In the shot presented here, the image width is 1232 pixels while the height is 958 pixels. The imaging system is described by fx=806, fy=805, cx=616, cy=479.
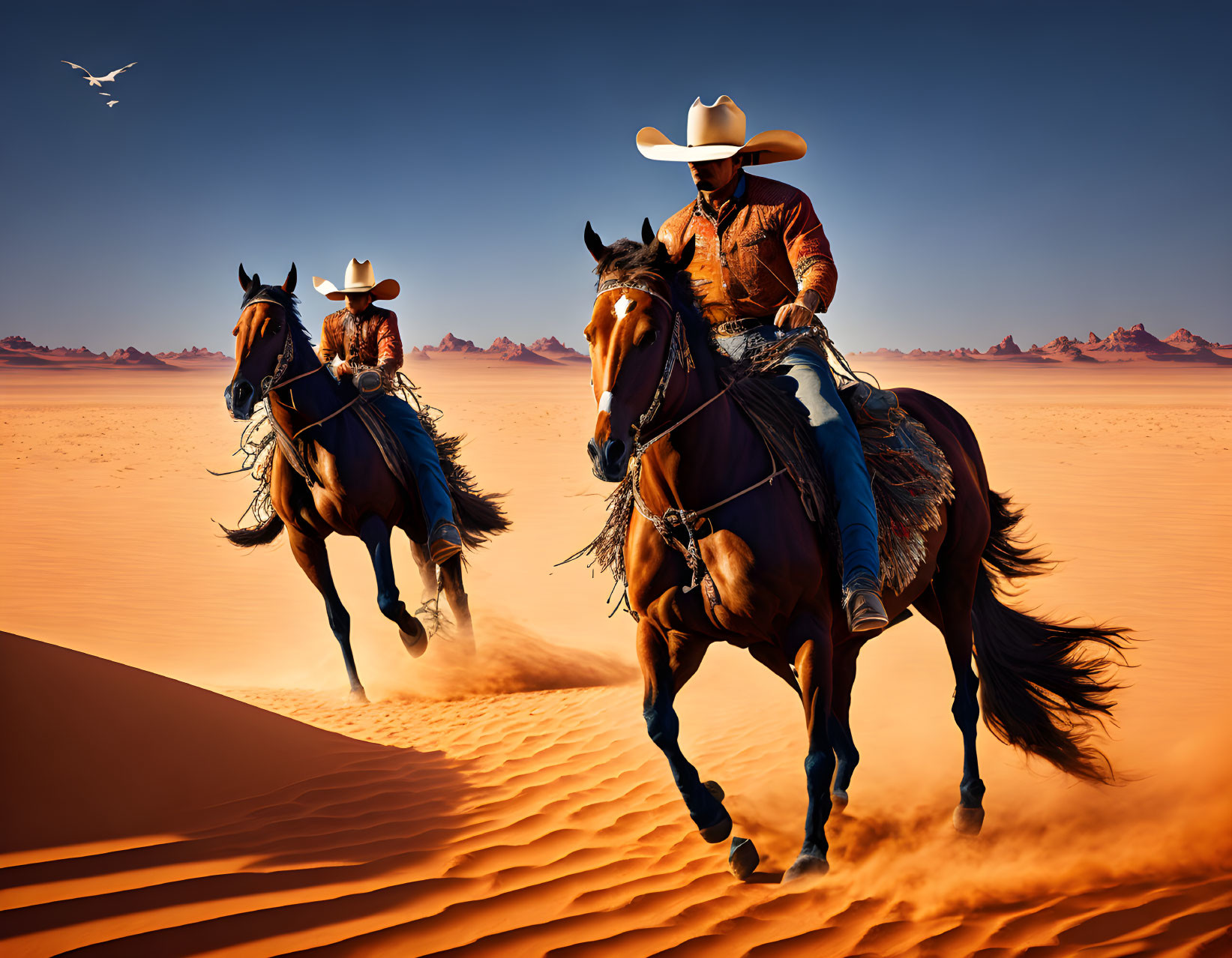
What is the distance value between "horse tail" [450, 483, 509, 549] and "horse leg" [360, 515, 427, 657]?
1.48 metres

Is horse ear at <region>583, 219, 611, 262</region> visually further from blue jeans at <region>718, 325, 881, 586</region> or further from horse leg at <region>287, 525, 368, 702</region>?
horse leg at <region>287, 525, 368, 702</region>

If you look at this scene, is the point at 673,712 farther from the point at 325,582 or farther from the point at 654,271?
the point at 325,582

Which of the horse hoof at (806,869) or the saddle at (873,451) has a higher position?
the saddle at (873,451)

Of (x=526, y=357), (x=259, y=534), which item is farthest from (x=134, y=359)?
(x=259, y=534)

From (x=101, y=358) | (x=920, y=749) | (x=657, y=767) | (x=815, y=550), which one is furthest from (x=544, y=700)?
(x=101, y=358)

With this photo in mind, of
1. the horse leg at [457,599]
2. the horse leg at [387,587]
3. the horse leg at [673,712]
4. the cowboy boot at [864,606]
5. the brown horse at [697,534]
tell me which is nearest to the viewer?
the brown horse at [697,534]

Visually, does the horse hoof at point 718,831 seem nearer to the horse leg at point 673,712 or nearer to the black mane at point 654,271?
the horse leg at point 673,712

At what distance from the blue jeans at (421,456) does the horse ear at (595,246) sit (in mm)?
4331

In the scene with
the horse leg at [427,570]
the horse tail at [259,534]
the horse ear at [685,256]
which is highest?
the horse ear at [685,256]

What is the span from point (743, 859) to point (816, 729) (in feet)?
2.20

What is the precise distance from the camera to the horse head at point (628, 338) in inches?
112

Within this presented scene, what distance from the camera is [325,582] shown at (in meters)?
7.25

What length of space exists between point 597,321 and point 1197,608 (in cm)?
970

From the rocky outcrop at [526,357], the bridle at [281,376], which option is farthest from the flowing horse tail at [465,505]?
the rocky outcrop at [526,357]
